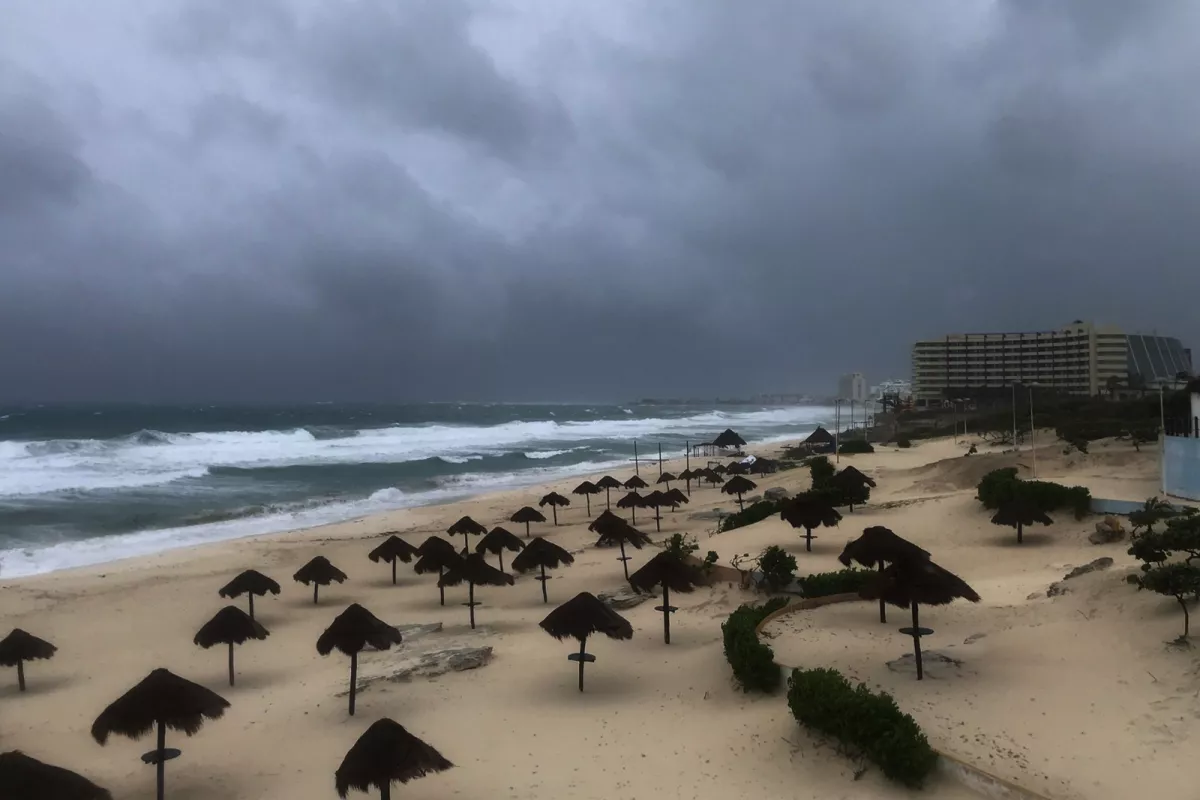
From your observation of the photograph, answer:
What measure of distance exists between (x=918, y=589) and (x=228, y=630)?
9105mm

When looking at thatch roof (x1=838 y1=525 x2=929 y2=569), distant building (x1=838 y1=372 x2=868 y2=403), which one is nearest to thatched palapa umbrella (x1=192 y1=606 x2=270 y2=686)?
thatch roof (x1=838 y1=525 x2=929 y2=569)

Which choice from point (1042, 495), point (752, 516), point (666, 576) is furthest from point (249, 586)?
point (1042, 495)

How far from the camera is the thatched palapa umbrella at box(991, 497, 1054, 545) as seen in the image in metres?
15.7

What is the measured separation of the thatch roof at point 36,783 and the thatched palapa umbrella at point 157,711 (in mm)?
1383

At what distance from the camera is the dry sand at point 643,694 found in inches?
294

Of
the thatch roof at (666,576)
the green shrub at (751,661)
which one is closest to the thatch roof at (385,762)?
the green shrub at (751,661)

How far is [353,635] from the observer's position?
972 cm

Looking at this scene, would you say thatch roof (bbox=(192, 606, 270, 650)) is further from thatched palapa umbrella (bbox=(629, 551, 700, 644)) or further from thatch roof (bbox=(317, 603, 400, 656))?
thatched palapa umbrella (bbox=(629, 551, 700, 644))

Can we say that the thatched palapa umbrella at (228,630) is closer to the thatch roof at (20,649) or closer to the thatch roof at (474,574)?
the thatch roof at (20,649)

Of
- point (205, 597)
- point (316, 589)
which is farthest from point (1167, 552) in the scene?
point (205, 597)

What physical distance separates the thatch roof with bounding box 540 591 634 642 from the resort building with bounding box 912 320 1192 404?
69.2 m

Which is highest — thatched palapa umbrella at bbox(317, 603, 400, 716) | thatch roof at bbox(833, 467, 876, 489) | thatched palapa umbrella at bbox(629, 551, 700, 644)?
thatch roof at bbox(833, 467, 876, 489)

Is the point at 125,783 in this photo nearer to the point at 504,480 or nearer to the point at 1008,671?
the point at 1008,671

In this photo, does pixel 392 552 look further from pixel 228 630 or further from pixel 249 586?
pixel 228 630
